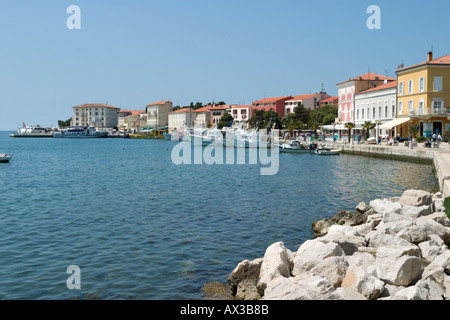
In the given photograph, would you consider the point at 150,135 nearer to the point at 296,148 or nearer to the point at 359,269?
the point at 296,148

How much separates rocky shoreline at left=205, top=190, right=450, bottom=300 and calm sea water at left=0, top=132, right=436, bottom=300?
4.72 feet

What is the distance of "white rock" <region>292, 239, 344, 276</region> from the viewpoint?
31.2ft

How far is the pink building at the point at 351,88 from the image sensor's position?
2876 inches

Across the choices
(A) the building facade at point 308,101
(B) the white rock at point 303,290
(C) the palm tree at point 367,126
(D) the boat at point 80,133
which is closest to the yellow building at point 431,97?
(C) the palm tree at point 367,126

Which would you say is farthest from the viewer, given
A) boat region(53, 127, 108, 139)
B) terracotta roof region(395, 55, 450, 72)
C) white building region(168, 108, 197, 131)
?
white building region(168, 108, 197, 131)

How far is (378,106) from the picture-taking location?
64.2 meters

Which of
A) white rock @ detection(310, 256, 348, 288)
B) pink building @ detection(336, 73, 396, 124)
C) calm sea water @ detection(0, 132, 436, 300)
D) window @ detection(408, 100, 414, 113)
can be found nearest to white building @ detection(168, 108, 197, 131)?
pink building @ detection(336, 73, 396, 124)

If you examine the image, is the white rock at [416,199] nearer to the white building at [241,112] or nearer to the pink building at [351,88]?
the pink building at [351,88]

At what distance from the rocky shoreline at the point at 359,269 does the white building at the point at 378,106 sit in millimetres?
47561

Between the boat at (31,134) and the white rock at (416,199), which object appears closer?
the white rock at (416,199)

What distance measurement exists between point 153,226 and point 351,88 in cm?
6375

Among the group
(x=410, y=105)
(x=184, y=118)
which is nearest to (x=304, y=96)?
(x=184, y=118)

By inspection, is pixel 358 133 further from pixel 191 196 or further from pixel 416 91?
pixel 191 196

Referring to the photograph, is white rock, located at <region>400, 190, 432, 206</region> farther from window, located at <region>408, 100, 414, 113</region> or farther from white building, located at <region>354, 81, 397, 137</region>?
white building, located at <region>354, 81, 397, 137</region>
